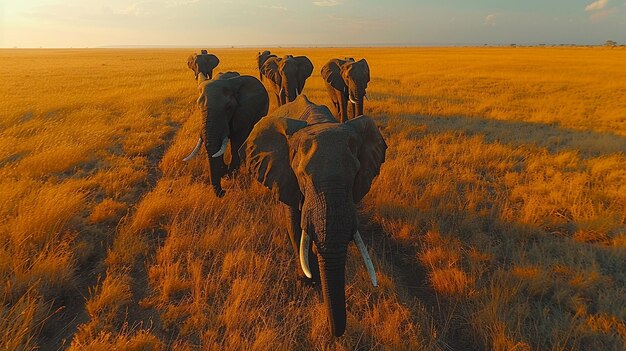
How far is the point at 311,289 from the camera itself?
4055mm

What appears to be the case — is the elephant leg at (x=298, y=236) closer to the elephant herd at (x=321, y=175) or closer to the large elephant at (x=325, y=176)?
the elephant herd at (x=321, y=175)

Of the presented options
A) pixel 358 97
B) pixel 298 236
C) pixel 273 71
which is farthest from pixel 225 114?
pixel 273 71

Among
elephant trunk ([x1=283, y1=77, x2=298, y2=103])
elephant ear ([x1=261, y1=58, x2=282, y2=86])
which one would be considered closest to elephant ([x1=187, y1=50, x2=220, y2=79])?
elephant ear ([x1=261, y1=58, x2=282, y2=86])

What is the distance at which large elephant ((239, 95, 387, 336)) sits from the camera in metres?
2.85

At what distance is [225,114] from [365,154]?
142 inches

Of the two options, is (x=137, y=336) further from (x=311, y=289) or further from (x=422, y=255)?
(x=422, y=255)

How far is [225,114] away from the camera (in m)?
6.29

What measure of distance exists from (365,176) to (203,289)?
2.24m

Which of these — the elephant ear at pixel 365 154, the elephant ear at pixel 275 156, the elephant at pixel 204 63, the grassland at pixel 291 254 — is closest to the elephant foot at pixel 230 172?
the grassland at pixel 291 254

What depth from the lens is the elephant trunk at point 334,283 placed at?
287cm

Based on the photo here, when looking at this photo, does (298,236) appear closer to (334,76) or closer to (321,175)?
(321,175)

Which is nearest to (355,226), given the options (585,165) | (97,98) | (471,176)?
(471,176)

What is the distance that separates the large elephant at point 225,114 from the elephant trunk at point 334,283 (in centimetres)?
375

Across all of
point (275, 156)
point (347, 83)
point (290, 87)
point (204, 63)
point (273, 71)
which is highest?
point (204, 63)
